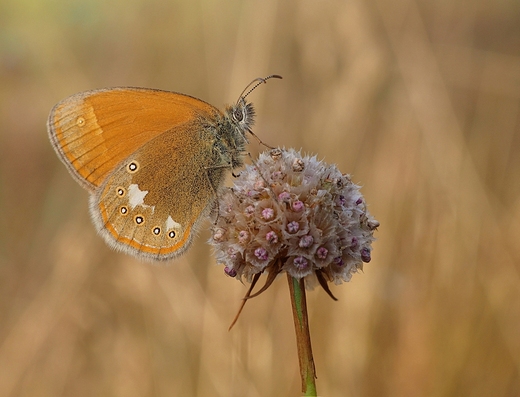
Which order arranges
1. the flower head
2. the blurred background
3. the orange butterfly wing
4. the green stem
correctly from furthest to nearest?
1. the blurred background
2. the orange butterfly wing
3. the flower head
4. the green stem

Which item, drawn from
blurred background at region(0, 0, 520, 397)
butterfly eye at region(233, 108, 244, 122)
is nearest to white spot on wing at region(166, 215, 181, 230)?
butterfly eye at region(233, 108, 244, 122)

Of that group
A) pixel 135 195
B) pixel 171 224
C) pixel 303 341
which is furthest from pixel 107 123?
pixel 303 341

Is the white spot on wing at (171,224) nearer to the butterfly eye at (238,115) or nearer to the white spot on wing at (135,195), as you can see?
the white spot on wing at (135,195)

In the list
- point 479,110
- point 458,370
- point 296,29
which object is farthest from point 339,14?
point 458,370

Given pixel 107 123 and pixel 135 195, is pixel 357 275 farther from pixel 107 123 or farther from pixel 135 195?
pixel 107 123

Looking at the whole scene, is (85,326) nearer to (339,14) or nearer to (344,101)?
(344,101)

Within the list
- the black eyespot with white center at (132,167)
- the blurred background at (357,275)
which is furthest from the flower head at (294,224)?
the blurred background at (357,275)

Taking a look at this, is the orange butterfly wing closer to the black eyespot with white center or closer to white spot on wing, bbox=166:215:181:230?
the black eyespot with white center
